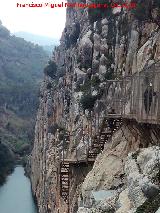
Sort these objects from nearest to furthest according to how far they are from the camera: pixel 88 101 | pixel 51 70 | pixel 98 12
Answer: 1. pixel 88 101
2. pixel 98 12
3. pixel 51 70

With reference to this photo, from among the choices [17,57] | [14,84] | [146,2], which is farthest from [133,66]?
[17,57]

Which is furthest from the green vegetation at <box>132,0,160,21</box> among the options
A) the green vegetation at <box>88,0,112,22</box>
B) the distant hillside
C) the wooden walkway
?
the distant hillside

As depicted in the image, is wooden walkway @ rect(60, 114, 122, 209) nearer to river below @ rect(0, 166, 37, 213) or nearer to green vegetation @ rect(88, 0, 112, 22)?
green vegetation @ rect(88, 0, 112, 22)

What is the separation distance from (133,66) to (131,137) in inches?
419

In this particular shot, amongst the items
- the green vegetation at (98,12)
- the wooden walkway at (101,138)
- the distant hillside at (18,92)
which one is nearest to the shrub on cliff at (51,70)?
the green vegetation at (98,12)

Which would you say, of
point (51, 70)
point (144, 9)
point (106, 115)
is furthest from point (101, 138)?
point (51, 70)

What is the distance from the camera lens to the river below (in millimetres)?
61275

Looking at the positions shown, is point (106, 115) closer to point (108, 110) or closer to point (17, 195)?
point (108, 110)

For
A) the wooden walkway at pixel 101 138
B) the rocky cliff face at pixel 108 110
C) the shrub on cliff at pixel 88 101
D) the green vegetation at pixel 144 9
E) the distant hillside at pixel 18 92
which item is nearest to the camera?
the rocky cliff face at pixel 108 110

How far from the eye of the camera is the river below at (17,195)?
61.3 meters

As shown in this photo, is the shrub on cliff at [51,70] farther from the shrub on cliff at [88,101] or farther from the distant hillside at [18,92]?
the distant hillside at [18,92]

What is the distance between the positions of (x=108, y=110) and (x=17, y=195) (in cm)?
5044

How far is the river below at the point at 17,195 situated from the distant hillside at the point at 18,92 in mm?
22721

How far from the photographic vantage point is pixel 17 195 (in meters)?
69.9
